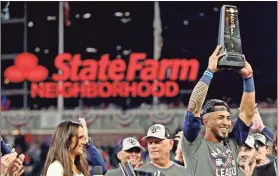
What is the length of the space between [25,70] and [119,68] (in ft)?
7.80

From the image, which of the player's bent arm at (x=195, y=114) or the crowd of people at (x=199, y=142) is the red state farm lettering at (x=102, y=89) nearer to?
the crowd of people at (x=199, y=142)

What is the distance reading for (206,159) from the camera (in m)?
5.34

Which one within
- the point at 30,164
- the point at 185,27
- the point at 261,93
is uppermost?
the point at 185,27

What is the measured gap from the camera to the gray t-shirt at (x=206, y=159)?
5.31m

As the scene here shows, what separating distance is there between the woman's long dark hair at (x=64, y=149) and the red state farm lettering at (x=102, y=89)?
15.4 meters

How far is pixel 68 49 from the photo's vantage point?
68.7ft

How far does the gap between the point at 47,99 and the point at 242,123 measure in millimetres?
15344

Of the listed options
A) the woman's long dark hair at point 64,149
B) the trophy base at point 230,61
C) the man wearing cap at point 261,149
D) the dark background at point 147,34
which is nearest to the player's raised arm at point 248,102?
the trophy base at point 230,61

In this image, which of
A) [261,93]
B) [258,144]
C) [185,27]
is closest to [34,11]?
[185,27]

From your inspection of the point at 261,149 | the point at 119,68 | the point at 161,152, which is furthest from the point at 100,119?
the point at 161,152

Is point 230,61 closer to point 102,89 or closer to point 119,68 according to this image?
point 119,68

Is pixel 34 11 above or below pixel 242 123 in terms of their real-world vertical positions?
above

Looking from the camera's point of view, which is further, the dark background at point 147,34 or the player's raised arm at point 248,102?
the dark background at point 147,34

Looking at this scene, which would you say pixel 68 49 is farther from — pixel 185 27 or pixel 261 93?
pixel 261 93
